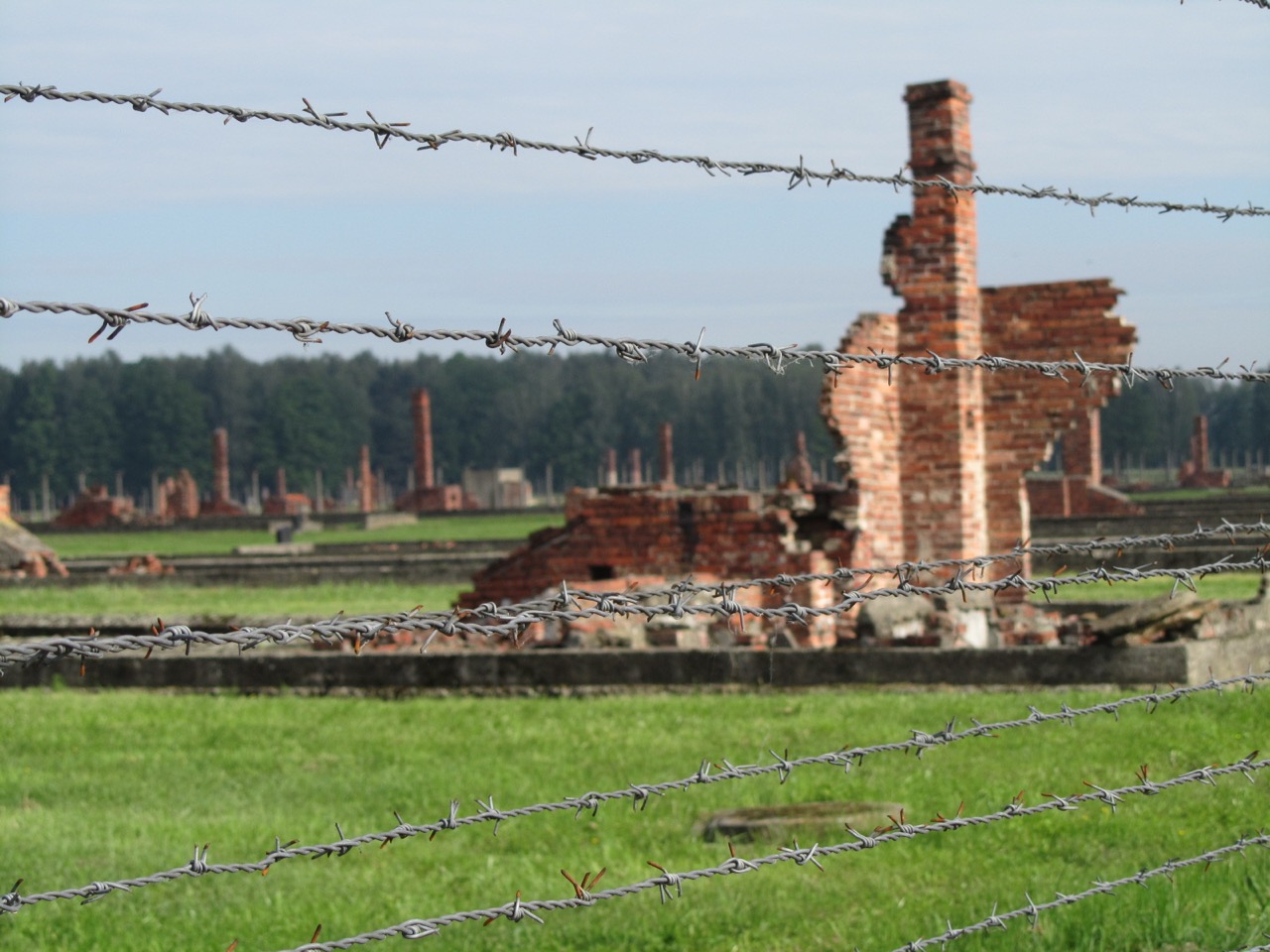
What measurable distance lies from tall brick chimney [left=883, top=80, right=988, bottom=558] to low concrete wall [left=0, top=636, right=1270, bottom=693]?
13.6 ft

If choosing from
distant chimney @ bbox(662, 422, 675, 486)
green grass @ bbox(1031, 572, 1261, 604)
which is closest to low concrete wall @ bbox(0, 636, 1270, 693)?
green grass @ bbox(1031, 572, 1261, 604)

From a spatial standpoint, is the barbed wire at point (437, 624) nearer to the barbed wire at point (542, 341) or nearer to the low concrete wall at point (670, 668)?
the barbed wire at point (542, 341)

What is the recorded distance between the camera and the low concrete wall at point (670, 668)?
10469mm

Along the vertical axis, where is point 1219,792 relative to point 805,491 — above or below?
below

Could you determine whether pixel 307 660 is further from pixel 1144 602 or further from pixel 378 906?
pixel 378 906

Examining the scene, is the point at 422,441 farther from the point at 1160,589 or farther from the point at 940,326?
the point at 940,326

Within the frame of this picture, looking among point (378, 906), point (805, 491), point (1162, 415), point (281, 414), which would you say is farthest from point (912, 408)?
point (281, 414)

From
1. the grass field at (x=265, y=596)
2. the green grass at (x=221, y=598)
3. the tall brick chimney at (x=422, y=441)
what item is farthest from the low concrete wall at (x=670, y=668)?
the tall brick chimney at (x=422, y=441)

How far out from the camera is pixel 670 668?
11.3 metres

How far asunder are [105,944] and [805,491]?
1045 cm

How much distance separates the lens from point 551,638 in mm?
12289

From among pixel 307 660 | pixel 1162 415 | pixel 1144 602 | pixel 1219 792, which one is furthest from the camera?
pixel 1162 415

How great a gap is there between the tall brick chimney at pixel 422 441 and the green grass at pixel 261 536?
5.65 meters

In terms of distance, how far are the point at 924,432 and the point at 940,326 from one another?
37.3 inches
